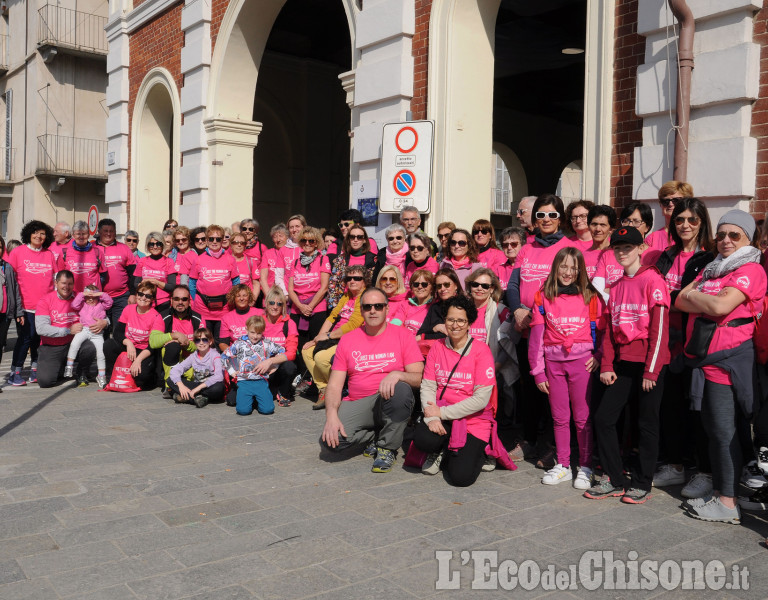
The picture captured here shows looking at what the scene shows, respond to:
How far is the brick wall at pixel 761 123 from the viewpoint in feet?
19.2

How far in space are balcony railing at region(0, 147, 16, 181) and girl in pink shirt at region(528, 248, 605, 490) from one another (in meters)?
24.6

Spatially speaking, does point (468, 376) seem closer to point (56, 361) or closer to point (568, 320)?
point (568, 320)

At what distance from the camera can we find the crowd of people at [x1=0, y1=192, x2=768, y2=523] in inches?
171

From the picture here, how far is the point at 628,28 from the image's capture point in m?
6.79

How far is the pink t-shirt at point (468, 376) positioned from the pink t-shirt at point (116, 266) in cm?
588

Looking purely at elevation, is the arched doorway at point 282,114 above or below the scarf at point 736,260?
above

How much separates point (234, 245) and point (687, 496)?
Result: 580 centimetres

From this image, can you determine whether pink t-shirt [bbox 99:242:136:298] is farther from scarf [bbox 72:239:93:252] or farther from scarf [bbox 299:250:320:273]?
scarf [bbox 299:250:320:273]

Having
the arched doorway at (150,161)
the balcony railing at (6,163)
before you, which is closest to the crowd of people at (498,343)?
the arched doorway at (150,161)

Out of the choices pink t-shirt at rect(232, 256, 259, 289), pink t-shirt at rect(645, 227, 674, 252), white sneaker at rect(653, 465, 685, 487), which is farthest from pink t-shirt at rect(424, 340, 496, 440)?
pink t-shirt at rect(232, 256, 259, 289)

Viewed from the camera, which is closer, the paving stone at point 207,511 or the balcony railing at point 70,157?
the paving stone at point 207,511

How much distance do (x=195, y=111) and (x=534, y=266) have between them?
363 inches

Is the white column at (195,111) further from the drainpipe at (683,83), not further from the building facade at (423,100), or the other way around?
the drainpipe at (683,83)

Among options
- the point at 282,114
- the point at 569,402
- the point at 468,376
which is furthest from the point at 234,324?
the point at 282,114
